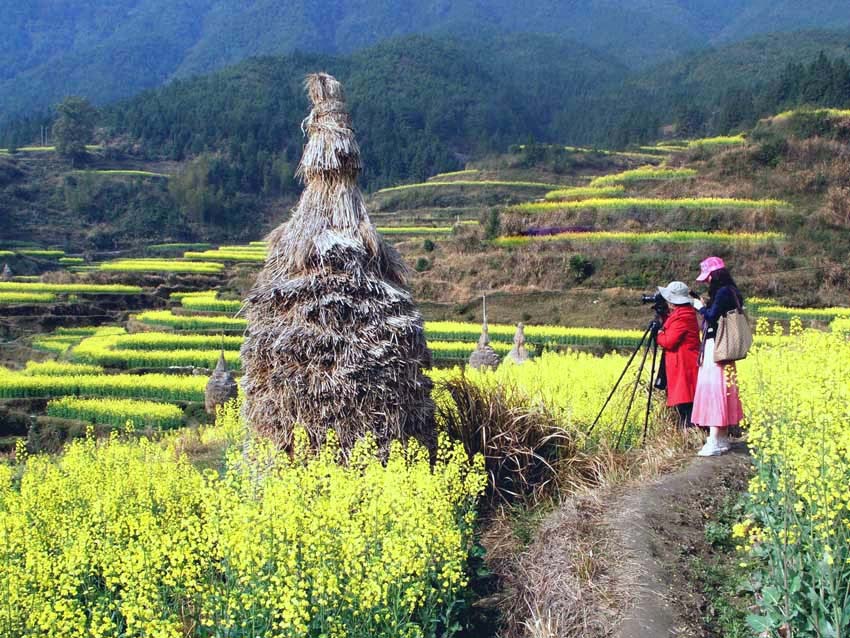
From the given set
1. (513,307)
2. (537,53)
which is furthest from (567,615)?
(537,53)

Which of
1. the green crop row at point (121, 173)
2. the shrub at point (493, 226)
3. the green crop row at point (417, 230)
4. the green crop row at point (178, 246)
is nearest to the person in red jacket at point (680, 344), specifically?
the shrub at point (493, 226)

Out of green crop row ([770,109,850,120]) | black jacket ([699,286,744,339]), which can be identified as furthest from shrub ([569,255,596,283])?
black jacket ([699,286,744,339])

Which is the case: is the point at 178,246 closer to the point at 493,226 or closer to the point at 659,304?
the point at 493,226

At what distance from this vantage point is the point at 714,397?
7.21m

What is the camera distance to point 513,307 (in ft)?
108

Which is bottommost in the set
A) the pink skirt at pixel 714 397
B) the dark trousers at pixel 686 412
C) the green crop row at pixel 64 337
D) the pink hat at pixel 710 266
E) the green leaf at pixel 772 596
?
the green crop row at pixel 64 337

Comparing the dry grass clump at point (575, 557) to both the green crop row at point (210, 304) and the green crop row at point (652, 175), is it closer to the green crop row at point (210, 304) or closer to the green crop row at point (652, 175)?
the green crop row at point (210, 304)

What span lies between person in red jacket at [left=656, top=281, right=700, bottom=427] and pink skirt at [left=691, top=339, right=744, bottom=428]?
0.41 m

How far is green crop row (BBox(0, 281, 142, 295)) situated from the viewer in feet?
123

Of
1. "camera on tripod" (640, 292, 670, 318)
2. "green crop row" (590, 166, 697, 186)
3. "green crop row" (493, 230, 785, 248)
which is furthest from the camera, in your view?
"green crop row" (590, 166, 697, 186)

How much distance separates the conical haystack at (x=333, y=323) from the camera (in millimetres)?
6629

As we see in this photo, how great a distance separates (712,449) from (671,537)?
1596 mm

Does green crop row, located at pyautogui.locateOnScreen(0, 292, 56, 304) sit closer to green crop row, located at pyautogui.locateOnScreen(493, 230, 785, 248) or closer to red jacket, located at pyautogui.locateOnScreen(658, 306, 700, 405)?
green crop row, located at pyautogui.locateOnScreen(493, 230, 785, 248)

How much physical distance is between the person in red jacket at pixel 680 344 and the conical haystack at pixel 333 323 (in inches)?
93.7
